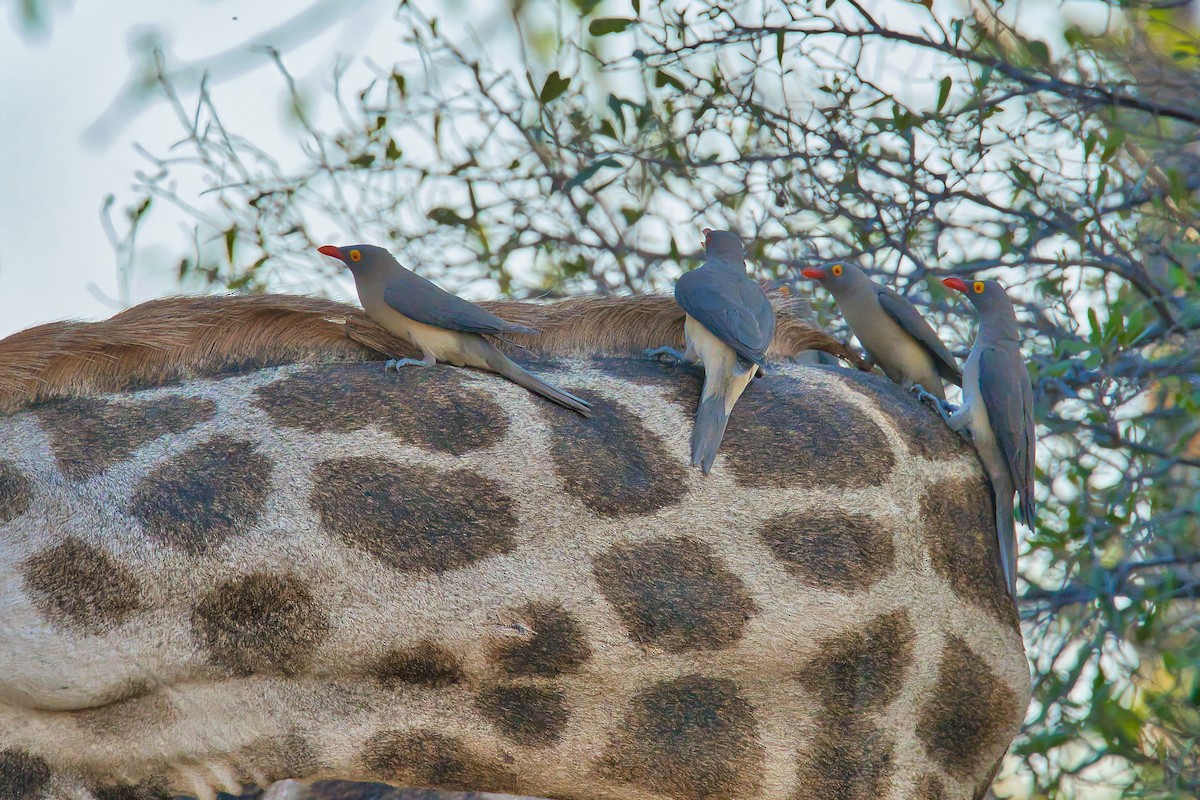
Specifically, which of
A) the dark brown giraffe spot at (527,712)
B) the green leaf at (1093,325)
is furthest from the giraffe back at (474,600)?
the green leaf at (1093,325)

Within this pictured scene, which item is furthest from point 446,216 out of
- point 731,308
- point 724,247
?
point 731,308

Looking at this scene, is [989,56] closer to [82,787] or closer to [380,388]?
[380,388]

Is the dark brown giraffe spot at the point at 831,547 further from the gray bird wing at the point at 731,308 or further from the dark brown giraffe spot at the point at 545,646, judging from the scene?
the dark brown giraffe spot at the point at 545,646

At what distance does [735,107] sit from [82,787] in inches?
138

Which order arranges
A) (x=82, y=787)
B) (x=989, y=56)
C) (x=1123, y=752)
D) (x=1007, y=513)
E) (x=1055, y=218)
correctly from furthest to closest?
(x=1055, y=218), (x=989, y=56), (x=1123, y=752), (x=1007, y=513), (x=82, y=787)

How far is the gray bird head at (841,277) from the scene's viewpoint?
369 centimetres

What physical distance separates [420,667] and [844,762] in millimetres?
1064

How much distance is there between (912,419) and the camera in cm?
337

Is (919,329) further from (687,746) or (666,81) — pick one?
(666,81)

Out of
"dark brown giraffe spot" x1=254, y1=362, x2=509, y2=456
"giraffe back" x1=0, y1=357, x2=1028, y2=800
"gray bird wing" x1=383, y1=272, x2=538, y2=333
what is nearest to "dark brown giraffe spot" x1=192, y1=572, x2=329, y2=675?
"giraffe back" x1=0, y1=357, x2=1028, y2=800

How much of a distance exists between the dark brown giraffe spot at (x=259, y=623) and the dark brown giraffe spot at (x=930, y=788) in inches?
60.1

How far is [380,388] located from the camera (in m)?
3.11

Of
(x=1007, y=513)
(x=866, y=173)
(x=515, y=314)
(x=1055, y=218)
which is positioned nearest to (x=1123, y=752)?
(x=1007, y=513)

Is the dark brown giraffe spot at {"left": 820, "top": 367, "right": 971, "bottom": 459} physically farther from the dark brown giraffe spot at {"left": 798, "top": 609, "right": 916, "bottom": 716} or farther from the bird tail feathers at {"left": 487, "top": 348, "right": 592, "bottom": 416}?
the bird tail feathers at {"left": 487, "top": 348, "right": 592, "bottom": 416}
